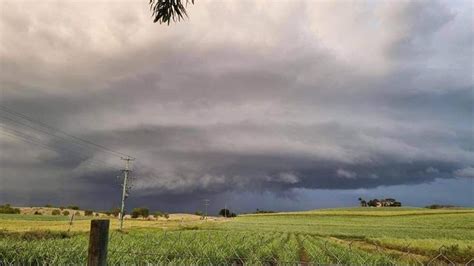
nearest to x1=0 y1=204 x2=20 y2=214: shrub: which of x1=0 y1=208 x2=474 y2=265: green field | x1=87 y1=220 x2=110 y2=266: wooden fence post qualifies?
x1=0 y1=208 x2=474 y2=265: green field

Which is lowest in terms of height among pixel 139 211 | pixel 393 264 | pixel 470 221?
pixel 393 264

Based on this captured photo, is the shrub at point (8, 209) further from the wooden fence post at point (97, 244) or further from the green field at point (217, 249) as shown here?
the wooden fence post at point (97, 244)

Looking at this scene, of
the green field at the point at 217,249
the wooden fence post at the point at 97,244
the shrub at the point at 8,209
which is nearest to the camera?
the wooden fence post at the point at 97,244

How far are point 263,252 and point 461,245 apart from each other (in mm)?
17675

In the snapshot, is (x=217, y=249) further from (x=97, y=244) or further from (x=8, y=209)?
(x=8, y=209)

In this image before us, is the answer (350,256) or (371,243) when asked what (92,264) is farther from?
(371,243)

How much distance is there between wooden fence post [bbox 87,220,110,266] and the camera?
172 inches

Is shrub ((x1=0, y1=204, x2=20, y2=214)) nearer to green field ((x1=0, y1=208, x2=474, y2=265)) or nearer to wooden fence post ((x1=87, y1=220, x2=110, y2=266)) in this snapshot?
green field ((x1=0, y1=208, x2=474, y2=265))

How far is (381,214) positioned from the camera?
101438 mm

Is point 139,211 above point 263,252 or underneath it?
above

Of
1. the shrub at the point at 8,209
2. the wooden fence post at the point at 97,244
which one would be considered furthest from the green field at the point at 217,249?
the shrub at the point at 8,209

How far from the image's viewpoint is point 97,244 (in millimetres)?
4391

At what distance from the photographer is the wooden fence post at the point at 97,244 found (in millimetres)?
4371

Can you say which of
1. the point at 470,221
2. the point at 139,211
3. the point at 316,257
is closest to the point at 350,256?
the point at 316,257
